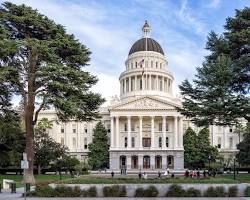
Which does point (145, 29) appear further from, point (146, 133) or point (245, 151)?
point (245, 151)

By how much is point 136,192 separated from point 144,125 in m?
78.4

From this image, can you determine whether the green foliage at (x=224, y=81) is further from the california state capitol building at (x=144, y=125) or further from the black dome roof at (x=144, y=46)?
the black dome roof at (x=144, y=46)

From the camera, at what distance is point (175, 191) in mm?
27438

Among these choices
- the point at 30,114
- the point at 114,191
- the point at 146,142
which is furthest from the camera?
the point at 146,142

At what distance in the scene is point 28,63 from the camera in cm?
3938

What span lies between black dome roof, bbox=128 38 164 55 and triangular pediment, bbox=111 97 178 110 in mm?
20825

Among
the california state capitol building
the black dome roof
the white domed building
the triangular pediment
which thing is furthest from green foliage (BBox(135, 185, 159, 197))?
the black dome roof

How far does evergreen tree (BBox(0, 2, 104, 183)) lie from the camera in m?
36.2

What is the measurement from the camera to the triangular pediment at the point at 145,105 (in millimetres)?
101875

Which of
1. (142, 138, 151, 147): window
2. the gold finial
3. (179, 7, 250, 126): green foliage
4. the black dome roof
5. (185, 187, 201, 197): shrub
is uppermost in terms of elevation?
the gold finial

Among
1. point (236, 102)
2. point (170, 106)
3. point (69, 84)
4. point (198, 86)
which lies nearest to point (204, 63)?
point (198, 86)

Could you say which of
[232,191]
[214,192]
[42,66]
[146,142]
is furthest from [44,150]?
[232,191]

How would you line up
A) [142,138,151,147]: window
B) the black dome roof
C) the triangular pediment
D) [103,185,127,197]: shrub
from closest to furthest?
[103,185,127,197]: shrub → the triangular pediment → [142,138,151,147]: window → the black dome roof

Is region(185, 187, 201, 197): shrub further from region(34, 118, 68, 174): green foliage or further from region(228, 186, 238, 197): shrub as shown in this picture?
region(34, 118, 68, 174): green foliage
